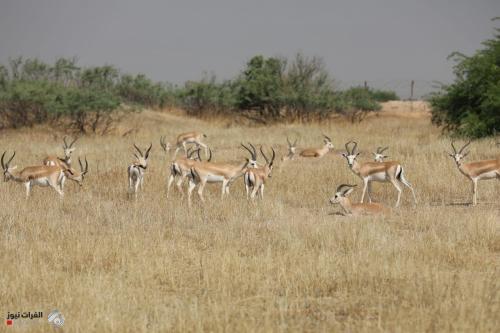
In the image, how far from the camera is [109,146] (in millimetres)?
20094

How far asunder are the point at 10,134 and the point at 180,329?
70.4 ft

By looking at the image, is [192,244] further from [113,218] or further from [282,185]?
[282,185]

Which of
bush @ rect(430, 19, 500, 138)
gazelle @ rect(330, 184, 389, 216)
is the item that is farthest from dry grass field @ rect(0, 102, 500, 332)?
bush @ rect(430, 19, 500, 138)

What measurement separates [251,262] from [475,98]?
18038 millimetres

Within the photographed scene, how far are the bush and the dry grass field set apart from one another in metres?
8.49

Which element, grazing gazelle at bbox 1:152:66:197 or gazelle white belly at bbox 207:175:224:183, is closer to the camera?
grazing gazelle at bbox 1:152:66:197

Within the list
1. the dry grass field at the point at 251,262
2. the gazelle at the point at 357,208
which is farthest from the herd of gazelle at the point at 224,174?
the dry grass field at the point at 251,262

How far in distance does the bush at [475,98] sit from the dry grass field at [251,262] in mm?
8491

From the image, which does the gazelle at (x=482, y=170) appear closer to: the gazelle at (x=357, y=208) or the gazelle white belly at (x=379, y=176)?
the gazelle white belly at (x=379, y=176)

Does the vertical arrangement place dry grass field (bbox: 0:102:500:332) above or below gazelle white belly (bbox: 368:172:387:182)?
below

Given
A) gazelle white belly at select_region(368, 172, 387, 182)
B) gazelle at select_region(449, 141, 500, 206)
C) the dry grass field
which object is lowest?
the dry grass field

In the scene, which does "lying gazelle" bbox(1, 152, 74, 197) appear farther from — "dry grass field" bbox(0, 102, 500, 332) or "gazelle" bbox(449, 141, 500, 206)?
"gazelle" bbox(449, 141, 500, 206)

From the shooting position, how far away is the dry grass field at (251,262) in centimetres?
527

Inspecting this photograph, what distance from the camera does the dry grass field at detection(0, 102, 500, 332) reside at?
17.3ft
